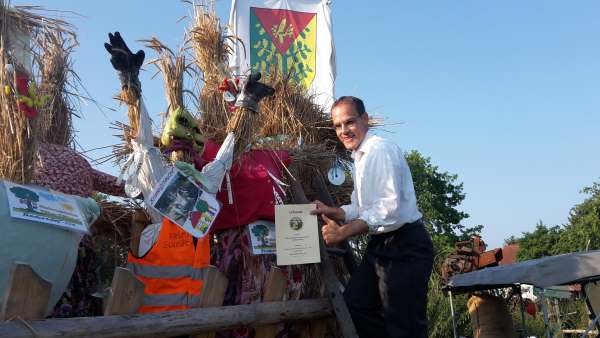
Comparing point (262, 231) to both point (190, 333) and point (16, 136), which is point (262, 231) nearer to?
point (190, 333)

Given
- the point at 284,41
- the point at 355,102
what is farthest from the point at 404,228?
the point at 284,41

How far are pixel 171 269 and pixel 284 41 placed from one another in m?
3.26

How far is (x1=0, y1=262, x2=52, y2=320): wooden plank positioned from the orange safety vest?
87 centimetres

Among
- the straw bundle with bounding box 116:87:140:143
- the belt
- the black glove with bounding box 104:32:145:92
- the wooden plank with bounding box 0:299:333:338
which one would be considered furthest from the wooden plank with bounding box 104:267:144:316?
the belt

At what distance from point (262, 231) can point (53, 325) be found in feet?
5.13

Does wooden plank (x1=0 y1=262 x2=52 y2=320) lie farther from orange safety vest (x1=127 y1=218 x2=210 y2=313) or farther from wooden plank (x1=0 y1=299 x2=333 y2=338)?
orange safety vest (x1=127 y1=218 x2=210 y2=313)

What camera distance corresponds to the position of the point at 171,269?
9.32ft

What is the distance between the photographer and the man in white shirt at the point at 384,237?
9.35 ft

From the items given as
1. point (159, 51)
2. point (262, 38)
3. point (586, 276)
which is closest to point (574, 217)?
point (586, 276)

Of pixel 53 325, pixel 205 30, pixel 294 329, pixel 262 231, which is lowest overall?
pixel 294 329

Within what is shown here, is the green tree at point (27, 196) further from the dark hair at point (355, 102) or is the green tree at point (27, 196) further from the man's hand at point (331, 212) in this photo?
the dark hair at point (355, 102)

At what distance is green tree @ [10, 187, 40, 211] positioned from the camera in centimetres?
211

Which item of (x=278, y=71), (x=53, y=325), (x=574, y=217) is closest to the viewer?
(x=53, y=325)

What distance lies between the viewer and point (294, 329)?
3.33 meters
